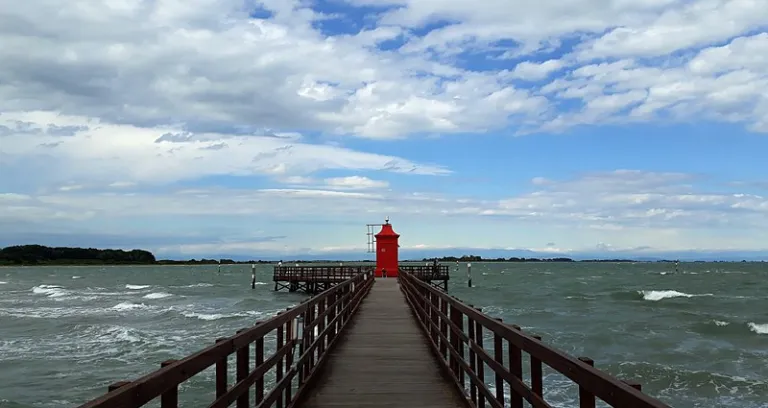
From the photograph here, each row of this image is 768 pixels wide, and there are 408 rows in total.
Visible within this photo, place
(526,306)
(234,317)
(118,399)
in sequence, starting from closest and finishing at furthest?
(118,399)
(234,317)
(526,306)

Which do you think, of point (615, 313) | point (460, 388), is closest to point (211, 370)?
point (460, 388)

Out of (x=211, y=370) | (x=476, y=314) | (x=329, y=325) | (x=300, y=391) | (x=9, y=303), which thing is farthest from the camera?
(x=9, y=303)

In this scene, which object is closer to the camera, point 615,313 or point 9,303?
point 615,313

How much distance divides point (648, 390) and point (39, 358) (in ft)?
51.1

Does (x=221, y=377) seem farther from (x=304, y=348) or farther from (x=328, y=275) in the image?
(x=328, y=275)

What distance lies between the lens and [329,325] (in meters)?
9.09

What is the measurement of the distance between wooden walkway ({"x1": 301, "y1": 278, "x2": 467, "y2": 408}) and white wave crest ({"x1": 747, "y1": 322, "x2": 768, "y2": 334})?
17816 millimetres

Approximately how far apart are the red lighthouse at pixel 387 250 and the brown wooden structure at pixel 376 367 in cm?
2105

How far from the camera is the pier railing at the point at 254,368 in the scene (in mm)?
2494

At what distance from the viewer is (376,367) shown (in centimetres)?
796

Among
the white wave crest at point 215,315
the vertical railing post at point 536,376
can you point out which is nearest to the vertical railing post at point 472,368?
the vertical railing post at point 536,376

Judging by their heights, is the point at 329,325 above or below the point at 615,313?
above

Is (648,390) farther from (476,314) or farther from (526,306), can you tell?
(526,306)

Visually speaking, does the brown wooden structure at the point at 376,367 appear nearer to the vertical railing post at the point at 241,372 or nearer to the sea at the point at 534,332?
the vertical railing post at the point at 241,372
